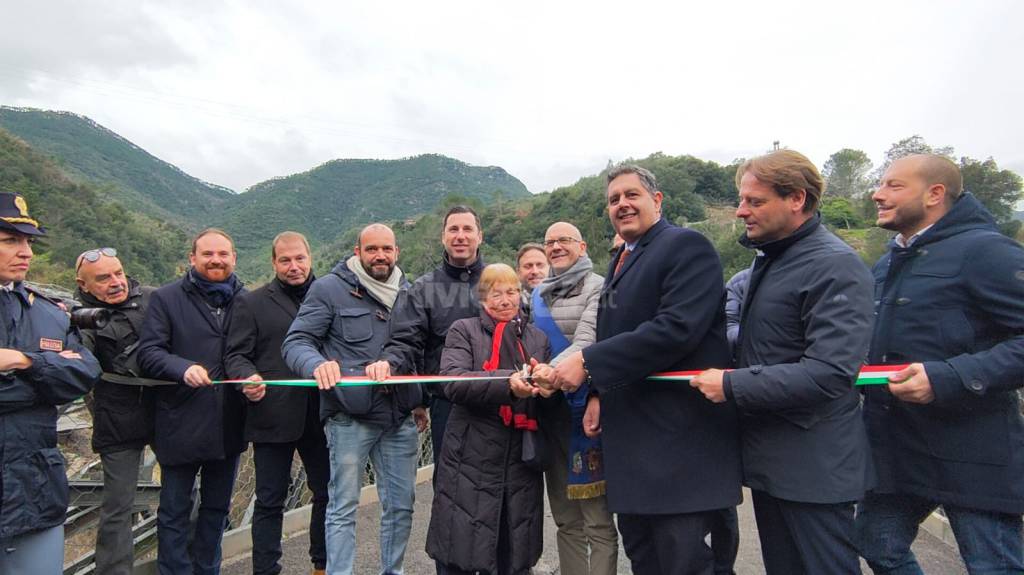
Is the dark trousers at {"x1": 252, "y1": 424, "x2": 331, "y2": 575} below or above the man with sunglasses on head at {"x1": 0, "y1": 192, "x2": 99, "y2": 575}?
below

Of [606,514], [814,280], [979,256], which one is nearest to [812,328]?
[814,280]

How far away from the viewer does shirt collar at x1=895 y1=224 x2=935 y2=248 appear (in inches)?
90.8

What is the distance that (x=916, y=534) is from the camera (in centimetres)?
230

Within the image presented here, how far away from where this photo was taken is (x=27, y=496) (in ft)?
7.38

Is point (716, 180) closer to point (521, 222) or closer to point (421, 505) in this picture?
point (521, 222)

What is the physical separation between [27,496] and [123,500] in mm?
800

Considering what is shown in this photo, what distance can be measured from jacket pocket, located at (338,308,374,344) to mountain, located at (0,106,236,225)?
283ft

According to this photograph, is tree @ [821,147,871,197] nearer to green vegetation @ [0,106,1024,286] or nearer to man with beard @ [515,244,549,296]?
green vegetation @ [0,106,1024,286]

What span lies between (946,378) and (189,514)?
380 cm

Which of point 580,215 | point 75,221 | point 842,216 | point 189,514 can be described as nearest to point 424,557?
point 189,514

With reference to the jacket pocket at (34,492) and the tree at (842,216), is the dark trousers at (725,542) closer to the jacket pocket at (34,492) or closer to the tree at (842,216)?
the jacket pocket at (34,492)

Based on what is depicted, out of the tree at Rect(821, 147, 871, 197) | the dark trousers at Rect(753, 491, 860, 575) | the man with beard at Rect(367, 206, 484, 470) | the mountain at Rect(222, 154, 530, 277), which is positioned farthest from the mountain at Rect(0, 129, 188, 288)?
the tree at Rect(821, 147, 871, 197)

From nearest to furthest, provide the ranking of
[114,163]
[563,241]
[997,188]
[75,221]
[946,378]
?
[946,378], [563,241], [75,221], [997,188], [114,163]

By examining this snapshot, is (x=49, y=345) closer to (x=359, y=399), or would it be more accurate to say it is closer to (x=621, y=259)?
(x=359, y=399)
